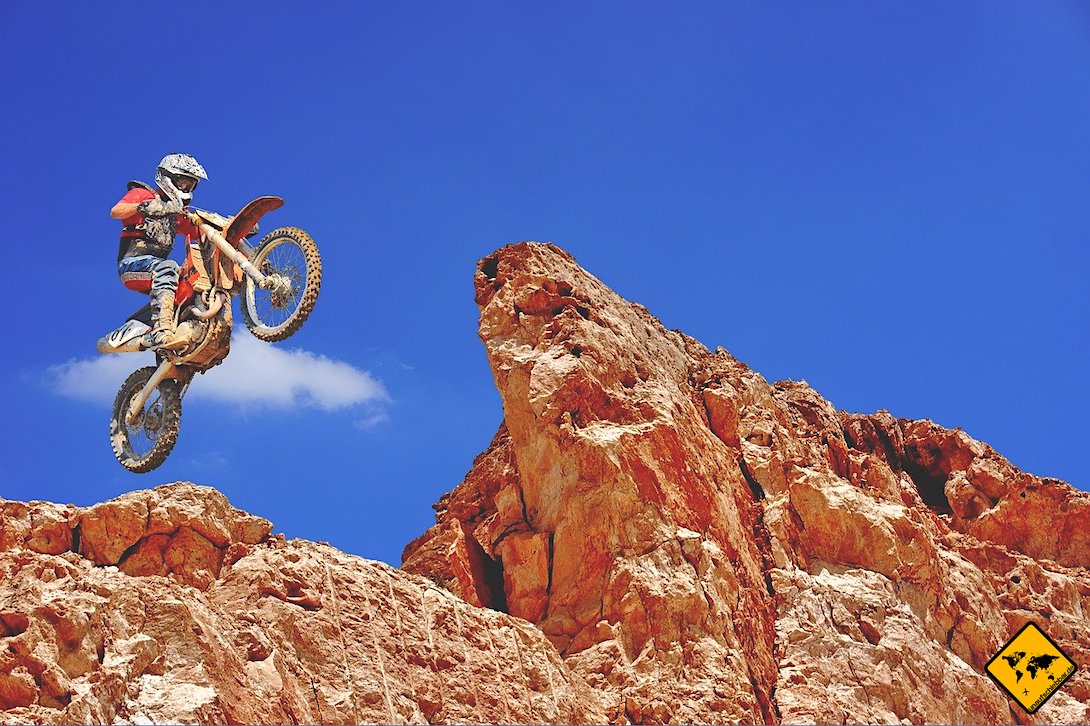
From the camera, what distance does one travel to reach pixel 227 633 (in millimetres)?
20906

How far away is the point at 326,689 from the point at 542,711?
365 cm

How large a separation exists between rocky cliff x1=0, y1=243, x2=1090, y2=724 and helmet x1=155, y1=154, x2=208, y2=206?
246 inches

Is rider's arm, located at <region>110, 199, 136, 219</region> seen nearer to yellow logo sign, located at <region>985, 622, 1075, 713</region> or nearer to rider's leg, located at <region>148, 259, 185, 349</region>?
rider's leg, located at <region>148, 259, 185, 349</region>

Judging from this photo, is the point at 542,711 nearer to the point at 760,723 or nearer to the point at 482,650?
the point at 482,650

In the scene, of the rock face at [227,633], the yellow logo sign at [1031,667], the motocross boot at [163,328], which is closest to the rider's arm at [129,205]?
the motocross boot at [163,328]

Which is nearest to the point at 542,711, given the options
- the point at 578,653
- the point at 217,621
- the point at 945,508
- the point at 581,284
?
the point at 578,653

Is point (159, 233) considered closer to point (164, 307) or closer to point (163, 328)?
point (164, 307)

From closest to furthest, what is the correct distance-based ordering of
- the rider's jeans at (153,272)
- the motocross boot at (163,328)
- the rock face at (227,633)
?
the rock face at (227,633) → the motocross boot at (163,328) → the rider's jeans at (153,272)

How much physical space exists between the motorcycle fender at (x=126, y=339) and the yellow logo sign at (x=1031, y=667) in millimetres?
17245

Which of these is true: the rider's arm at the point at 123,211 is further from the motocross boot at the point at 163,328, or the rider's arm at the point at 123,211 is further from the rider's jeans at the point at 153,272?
the motocross boot at the point at 163,328

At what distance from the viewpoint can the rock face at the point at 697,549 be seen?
1049 inches

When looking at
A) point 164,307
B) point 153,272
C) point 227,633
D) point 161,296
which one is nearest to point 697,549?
point 227,633

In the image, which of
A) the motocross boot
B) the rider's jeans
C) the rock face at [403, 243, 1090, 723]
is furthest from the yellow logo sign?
the rider's jeans

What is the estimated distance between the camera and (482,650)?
78.9ft
